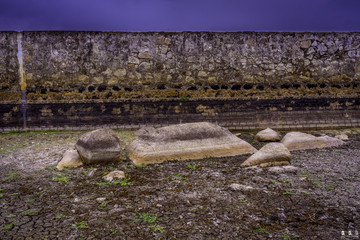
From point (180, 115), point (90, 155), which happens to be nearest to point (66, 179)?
point (90, 155)

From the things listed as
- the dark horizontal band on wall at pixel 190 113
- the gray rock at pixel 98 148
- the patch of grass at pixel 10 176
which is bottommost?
the patch of grass at pixel 10 176

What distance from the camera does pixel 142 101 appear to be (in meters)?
6.97

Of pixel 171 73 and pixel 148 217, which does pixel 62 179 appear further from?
pixel 171 73

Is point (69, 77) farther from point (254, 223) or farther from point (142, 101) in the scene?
point (254, 223)

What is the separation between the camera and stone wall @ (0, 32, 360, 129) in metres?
6.74

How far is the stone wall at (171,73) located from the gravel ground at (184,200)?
2.60m

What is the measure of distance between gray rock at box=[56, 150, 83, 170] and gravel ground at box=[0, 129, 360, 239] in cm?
15

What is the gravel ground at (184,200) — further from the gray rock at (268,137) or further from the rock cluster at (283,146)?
the gray rock at (268,137)

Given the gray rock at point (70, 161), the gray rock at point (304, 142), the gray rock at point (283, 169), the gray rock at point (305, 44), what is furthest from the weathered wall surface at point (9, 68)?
the gray rock at point (305, 44)

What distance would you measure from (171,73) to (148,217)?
499 centimetres

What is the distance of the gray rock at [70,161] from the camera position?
4.11 m

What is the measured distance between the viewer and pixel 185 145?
15.0 ft

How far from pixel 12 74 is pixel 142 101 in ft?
9.92

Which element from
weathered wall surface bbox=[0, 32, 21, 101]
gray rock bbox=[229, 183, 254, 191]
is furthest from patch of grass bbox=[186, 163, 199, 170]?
weathered wall surface bbox=[0, 32, 21, 101]
